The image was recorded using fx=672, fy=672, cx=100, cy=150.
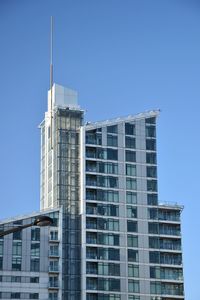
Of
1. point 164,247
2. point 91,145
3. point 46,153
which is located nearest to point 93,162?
point 91,145

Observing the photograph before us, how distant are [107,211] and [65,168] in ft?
30.9

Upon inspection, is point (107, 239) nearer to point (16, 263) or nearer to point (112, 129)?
point (16, 263)

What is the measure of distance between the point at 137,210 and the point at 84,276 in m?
13.2

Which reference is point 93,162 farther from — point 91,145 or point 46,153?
point 46,153

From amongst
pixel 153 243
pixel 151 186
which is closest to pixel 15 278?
pixel 153 243

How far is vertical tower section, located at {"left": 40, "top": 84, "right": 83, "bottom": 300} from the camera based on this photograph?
320ft

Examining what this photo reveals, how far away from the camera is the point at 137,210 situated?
332 feet

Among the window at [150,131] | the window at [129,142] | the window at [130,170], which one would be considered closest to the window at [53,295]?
the window at [130,170]

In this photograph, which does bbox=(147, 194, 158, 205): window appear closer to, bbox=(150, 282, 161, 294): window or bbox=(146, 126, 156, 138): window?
bbox=(146, 126, 156, 138): window

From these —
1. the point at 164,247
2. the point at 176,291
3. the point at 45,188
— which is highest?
the point at 45,188

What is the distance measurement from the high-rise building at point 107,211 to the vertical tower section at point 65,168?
146 millimetres

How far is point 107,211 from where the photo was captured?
99.6 m

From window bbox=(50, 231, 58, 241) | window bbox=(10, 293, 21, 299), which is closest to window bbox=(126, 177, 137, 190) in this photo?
window bbox=(50, 231, 58, 241)

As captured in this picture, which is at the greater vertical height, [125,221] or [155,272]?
[125,221]
